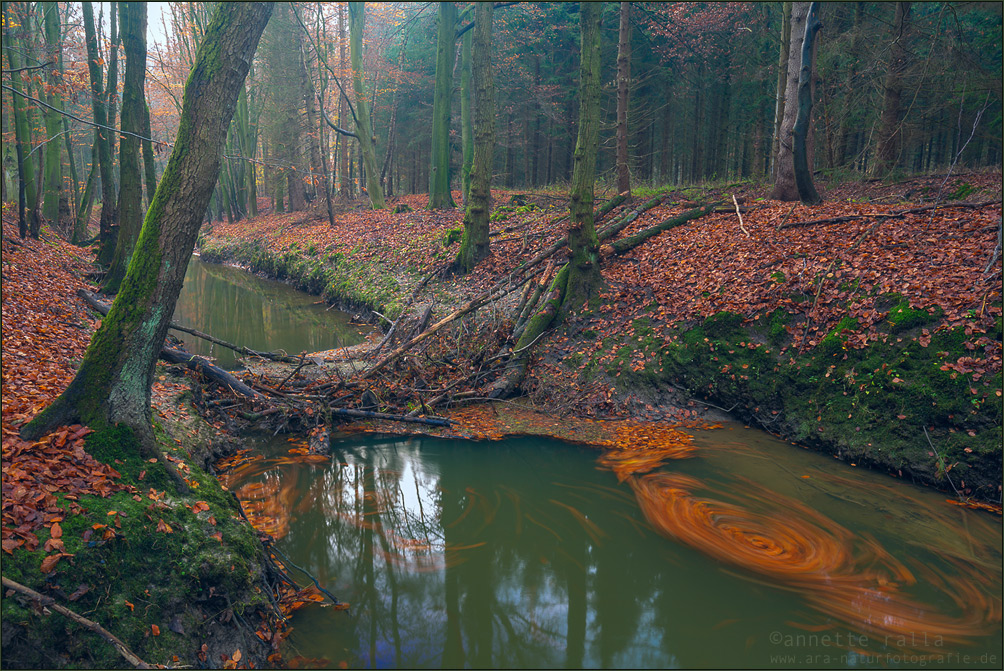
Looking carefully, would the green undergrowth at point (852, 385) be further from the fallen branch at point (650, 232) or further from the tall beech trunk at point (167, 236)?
the tall beech trunk at point (167, 236)

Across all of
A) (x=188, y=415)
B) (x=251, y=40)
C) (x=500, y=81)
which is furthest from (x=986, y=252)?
(x=500, y=81)

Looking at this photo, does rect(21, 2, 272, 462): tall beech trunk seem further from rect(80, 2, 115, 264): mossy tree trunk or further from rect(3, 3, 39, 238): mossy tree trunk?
rect(3, 3, 39, 238): mossy tree trunk

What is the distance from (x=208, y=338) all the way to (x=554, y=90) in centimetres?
1851

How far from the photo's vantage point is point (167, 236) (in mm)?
4438

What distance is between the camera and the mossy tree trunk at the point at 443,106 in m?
17.8

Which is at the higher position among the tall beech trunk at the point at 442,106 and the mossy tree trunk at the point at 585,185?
the tall beech trunk at the point at 442,106

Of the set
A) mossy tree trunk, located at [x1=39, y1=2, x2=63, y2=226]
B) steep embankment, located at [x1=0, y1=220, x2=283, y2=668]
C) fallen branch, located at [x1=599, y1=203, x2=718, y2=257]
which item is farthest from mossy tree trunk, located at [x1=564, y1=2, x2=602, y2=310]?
mossy tree trunk, located at [x1=39, y1=2, x2=63, y2=226]

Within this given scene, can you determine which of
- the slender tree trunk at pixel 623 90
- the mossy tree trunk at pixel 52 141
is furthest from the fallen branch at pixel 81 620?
the mossy tree trunk at pixel 52 141

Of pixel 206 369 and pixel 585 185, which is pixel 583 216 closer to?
pixel 585 185

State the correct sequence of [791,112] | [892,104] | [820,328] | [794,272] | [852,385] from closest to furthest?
[852,385], [820,328], [794,272], [791,112], [892,104]

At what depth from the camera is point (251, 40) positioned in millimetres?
4520

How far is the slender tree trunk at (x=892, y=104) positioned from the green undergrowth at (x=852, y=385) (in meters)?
9.21

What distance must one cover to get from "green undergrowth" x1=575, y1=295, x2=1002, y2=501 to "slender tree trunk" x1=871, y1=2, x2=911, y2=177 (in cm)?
921

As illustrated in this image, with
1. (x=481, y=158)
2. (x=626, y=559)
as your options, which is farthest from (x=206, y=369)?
(x=481, y=158)
